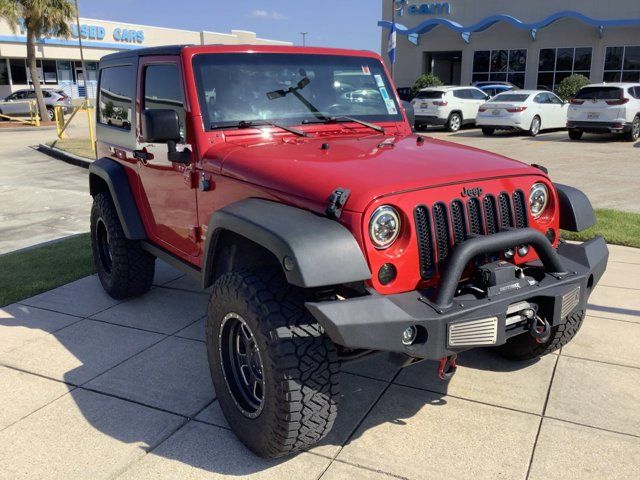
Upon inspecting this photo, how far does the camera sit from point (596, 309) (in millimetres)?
4863

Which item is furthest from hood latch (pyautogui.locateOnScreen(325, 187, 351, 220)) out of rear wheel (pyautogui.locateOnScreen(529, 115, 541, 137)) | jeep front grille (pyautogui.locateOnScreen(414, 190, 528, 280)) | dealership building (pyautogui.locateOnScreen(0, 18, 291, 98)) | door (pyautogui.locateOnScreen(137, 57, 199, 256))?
dealership building (pyautogui.locateOnScreen(0, 18, 291, 98))

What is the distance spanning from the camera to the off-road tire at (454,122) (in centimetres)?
2164

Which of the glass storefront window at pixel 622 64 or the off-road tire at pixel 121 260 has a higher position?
the glass storefront window at pixel 622 64

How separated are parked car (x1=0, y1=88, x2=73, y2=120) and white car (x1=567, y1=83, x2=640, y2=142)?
78.6 feet

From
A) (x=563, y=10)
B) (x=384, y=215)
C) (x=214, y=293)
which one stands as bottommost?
(x=214, y=293)

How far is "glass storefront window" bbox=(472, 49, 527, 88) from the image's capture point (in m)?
33.2

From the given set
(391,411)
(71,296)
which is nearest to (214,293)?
(391,411)

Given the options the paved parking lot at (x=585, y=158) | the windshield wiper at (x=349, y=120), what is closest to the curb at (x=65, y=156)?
the paved parking lot at (x=585, y=158)

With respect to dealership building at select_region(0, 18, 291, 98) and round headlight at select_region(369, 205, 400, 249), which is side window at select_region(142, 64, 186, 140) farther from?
dealership building at select_region(0, 18, 291, 98)

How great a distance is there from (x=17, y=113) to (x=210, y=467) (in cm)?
3267

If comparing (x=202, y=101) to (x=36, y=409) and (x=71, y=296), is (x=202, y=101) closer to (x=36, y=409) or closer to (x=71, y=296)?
(x=36, y=409)

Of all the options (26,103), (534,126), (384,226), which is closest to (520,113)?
(534,126)

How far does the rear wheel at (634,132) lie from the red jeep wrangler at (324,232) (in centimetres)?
1576

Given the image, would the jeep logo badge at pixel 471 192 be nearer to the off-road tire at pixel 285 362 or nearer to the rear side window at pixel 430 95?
the off-road tire at pixel 285 362
